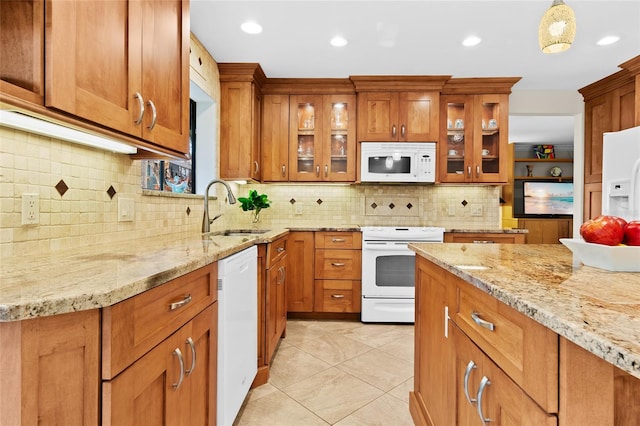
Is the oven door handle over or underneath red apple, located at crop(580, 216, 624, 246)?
underneath

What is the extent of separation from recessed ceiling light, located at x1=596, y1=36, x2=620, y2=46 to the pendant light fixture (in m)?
1.85

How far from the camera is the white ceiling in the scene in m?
2.17

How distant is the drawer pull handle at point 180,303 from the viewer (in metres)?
0.95

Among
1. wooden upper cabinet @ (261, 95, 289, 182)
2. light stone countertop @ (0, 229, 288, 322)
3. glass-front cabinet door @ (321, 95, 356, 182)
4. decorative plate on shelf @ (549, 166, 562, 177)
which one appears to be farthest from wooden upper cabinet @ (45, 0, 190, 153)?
decorative plate on shelf @ (549, 166, 562, 177)

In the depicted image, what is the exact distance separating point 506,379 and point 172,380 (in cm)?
90

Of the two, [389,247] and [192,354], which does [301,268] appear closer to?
[389,247]

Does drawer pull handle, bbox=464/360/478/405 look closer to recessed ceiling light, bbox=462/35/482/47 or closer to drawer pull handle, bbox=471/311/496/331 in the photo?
drawer pull handle, bbox=471/311/496/331

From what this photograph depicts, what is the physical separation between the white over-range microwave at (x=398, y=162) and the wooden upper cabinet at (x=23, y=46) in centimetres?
273

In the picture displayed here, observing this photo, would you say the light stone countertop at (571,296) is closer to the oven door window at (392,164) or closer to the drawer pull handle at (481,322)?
the drawer pull handle at (481,322)

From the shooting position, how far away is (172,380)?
37.8 inches

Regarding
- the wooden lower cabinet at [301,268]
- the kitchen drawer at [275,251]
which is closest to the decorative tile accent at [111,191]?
the kitchen drawer at [275,251]

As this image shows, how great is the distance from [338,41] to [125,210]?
2.00 metres

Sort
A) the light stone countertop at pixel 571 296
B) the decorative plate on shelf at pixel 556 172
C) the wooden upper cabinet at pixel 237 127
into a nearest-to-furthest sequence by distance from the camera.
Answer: the light stone countertop at pixel 571 296 → the wooden upper cabinet at pixel 237 127 → the decorative plate on shelf at pixel 556 172

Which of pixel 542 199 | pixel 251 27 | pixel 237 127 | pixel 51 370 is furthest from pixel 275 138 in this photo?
pixel 542 199
